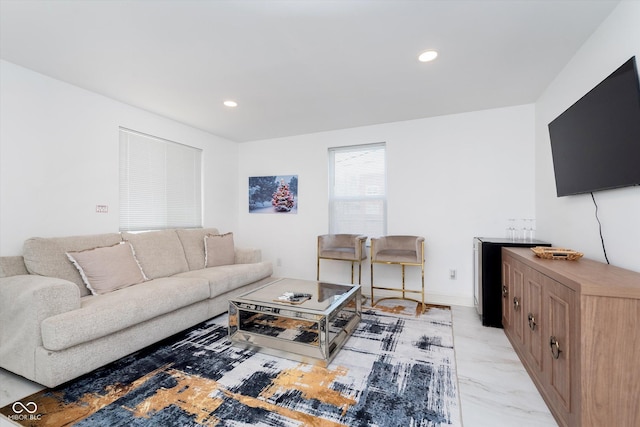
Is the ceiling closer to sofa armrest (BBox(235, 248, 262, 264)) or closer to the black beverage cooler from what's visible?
the black beverage cooler

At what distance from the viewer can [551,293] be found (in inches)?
60.8

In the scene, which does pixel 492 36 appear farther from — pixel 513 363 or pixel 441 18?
pixel 513 363

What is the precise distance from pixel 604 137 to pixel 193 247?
391 centimetres

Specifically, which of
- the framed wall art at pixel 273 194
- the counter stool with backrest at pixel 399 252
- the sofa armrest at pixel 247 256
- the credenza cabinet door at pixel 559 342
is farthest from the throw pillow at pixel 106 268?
the credenza cabinet door at pixel 559 342

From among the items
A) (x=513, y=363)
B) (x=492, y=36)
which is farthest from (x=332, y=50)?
(x=513, y=363)

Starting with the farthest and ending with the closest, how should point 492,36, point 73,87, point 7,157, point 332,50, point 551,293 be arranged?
point 73,87
point 7,157
point 332,50
point 492,36
point 551,293

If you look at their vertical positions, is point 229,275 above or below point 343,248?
below

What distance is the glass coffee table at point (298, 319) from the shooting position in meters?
2.12

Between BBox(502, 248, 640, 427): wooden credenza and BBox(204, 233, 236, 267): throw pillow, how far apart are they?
3.26 m

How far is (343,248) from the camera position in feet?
12.5

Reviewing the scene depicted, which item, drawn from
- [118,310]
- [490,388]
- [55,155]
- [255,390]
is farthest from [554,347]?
[55,155]

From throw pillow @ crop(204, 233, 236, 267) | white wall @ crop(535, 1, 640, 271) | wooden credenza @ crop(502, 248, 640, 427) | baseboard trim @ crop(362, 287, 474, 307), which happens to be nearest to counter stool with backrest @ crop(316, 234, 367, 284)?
baseboard trim @ crop(362, 287, 474, 307)

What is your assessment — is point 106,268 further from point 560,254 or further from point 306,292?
point 560,254

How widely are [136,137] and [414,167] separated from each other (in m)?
3.51
